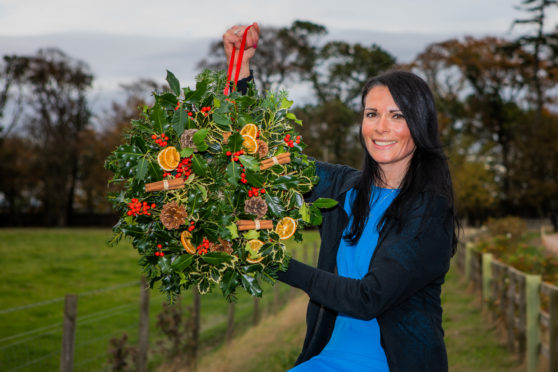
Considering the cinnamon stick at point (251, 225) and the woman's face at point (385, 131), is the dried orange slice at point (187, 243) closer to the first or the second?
the cinnamon stick at point (251, 225)

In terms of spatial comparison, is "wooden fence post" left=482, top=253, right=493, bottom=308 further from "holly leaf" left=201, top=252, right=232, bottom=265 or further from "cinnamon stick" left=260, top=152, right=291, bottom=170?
"holly leaf" left=201, top=252, right=232, bottom=265

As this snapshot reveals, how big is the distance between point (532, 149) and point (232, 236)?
39.4 m

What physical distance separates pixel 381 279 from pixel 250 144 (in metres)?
0.66

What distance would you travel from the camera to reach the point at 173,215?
1.93 metres

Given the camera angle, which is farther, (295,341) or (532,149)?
(532,149)

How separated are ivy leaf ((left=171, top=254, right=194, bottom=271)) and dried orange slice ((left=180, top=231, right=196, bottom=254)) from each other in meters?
0.02

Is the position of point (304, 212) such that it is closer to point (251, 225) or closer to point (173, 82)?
point (251, 225)

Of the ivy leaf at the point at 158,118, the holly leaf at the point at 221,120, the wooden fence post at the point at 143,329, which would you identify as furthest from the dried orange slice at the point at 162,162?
the wooden fence post at the point at 143,329

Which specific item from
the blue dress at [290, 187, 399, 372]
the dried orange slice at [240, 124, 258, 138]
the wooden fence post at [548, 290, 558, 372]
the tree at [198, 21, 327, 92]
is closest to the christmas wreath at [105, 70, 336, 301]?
the dried orange slice at [240, 124, 258, 138]

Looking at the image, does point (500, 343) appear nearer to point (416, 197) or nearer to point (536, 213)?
point (416, 197)

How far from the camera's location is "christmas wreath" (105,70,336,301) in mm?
1960

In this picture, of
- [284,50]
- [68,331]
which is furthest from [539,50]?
[68,331]

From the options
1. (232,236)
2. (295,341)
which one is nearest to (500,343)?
(295,341)

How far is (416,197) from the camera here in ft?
7.31
